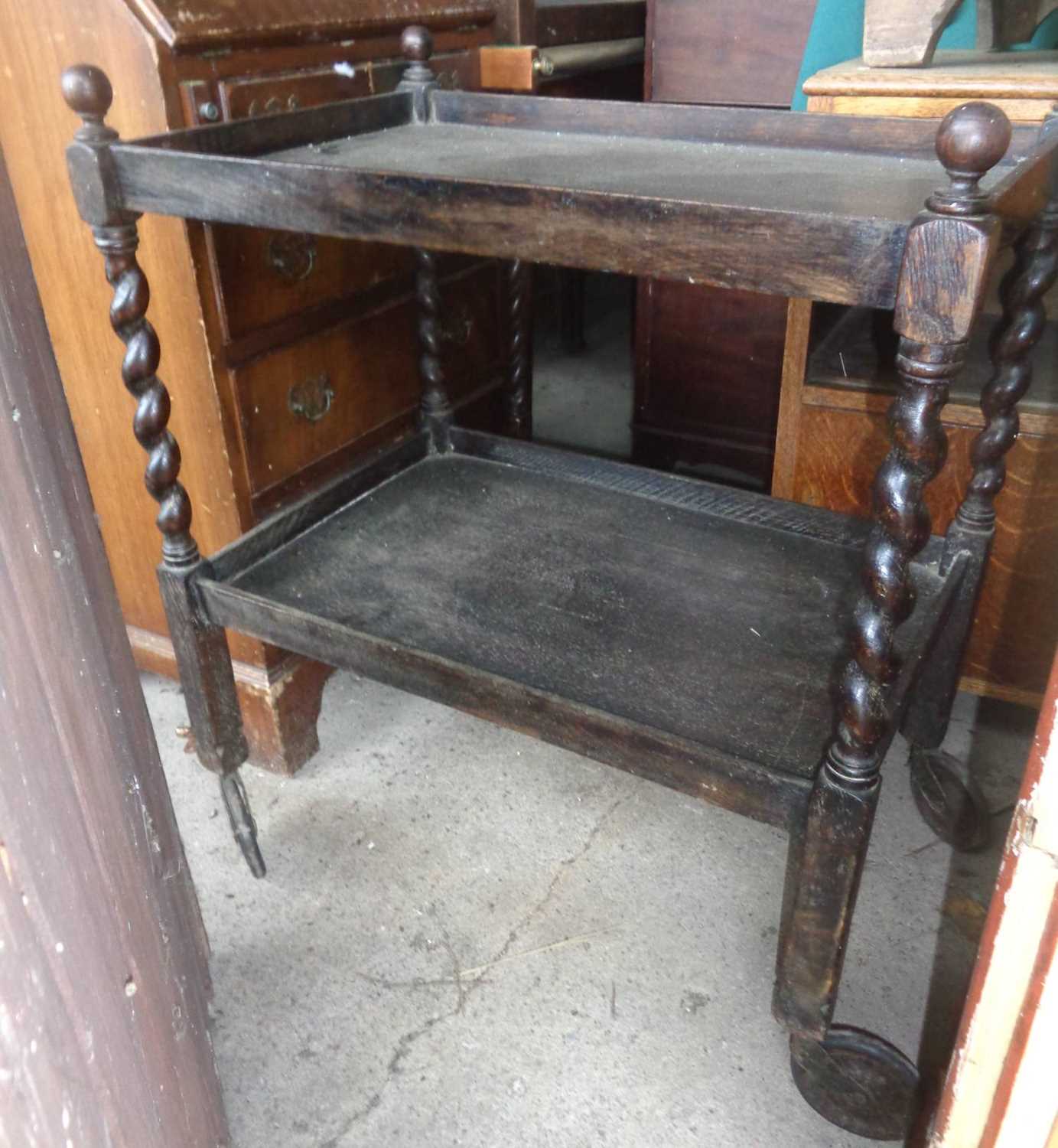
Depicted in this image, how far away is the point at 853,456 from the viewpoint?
156 cm

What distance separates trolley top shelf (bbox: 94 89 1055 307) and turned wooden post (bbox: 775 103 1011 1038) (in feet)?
0.12

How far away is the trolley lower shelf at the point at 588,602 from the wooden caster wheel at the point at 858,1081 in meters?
0.29

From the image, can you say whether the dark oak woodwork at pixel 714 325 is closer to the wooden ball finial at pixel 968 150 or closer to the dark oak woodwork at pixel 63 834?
the wooden ball finial at pixel 968 150

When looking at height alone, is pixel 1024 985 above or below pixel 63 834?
below

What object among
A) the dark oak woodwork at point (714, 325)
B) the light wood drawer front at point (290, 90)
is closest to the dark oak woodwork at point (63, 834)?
the light wood drawer front at point (290, 90)

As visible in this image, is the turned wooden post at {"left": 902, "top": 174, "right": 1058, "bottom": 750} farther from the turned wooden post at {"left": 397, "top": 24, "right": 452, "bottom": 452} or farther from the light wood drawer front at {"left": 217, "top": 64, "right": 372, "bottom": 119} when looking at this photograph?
the light wood drawer front at {"left": 217, "top": 64, "right": 372, "bottom": 119}

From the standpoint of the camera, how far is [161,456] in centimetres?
121

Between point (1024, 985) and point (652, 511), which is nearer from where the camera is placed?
point (1024, 985)

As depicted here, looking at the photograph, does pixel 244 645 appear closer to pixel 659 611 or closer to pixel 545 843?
pixel 545 843

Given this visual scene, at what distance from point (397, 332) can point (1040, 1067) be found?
4.48ft

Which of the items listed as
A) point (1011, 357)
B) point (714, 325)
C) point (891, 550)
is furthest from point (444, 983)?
point (714, 325)

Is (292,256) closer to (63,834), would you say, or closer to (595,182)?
(595,182)

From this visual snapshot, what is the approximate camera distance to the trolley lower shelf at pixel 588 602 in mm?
1043

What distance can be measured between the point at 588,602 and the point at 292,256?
62 centimetres
